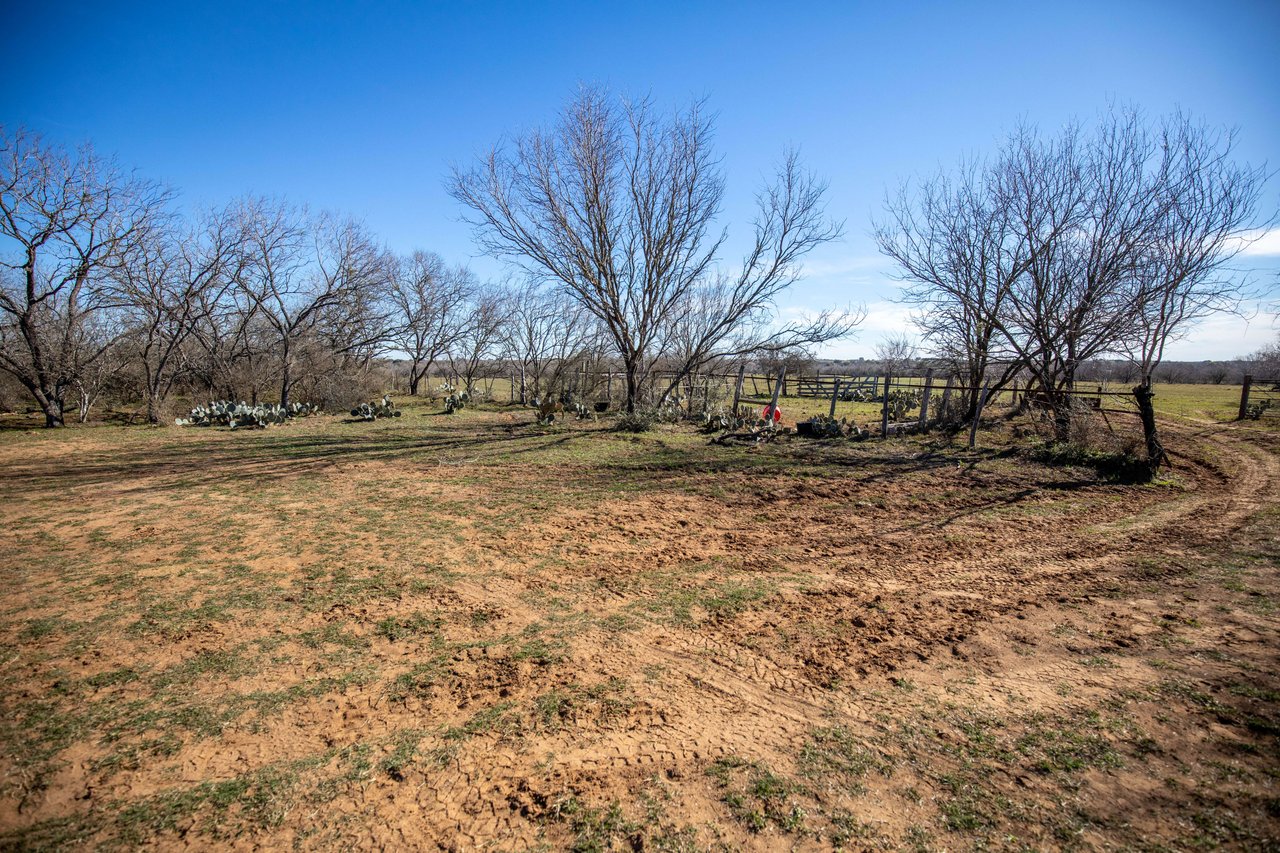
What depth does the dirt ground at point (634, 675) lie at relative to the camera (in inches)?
91.2

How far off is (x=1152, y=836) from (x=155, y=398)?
21281 millimetres

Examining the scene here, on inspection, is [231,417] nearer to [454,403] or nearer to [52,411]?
[52,411]

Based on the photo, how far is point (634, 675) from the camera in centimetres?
342

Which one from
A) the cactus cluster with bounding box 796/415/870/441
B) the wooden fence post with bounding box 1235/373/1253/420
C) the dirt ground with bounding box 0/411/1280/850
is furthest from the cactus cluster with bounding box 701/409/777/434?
the wooden fence post with bounding box 1235/373/1253/420

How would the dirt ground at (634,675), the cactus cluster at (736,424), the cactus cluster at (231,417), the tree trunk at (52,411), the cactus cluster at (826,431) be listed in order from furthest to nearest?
the cactus cluster at (231,417) < the cactus cluster at (736,424) < the tree trunk at (52,411) < the cactus cluster at (826,431) < the dirt ground at (634,675)

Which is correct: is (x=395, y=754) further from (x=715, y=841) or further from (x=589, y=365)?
(x=589, y=365)

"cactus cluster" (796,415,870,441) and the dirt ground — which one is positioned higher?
"cactus cluster" (796,415,870,441)

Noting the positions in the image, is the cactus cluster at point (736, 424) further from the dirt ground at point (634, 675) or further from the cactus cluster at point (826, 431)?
the dirt ground at point (634, 675)

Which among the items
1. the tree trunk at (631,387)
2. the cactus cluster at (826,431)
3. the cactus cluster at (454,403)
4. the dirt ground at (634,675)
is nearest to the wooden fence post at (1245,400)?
the dirt ground at (634,675)

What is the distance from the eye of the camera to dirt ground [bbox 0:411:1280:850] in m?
2.32

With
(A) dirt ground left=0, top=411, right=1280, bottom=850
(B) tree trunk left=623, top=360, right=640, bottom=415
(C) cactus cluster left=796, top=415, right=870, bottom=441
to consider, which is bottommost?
(A) dirt ground left=0, top=411, right=1280, bottom=850

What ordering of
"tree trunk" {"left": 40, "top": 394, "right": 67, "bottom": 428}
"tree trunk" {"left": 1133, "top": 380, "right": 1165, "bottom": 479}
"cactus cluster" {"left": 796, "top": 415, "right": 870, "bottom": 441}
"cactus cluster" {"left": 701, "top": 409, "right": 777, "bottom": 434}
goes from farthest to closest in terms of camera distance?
"cactus cluster" {"left": 701, "top": 409, "right": 777, "bottom": 434} < "tree trunk" {"left": 40, "top": 394, "right": 67, "bottom": 428} < "cactus cluster" {"left": 796, "top": 415, "right": 870, "bottom": 441} < "tree trunk" {"left": 1133, "top": 380, "right": 1165, "bottom": 479}

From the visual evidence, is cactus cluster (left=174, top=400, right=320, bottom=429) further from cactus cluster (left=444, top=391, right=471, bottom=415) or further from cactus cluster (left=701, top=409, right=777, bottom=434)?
cactus cluster (left=701, top=409, right=777, bottom=434)

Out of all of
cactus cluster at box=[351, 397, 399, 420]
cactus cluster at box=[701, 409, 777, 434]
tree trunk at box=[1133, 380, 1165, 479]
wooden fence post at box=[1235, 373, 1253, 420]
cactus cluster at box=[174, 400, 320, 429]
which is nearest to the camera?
tree trunk at box=[1133, 380, 1165, 479]
